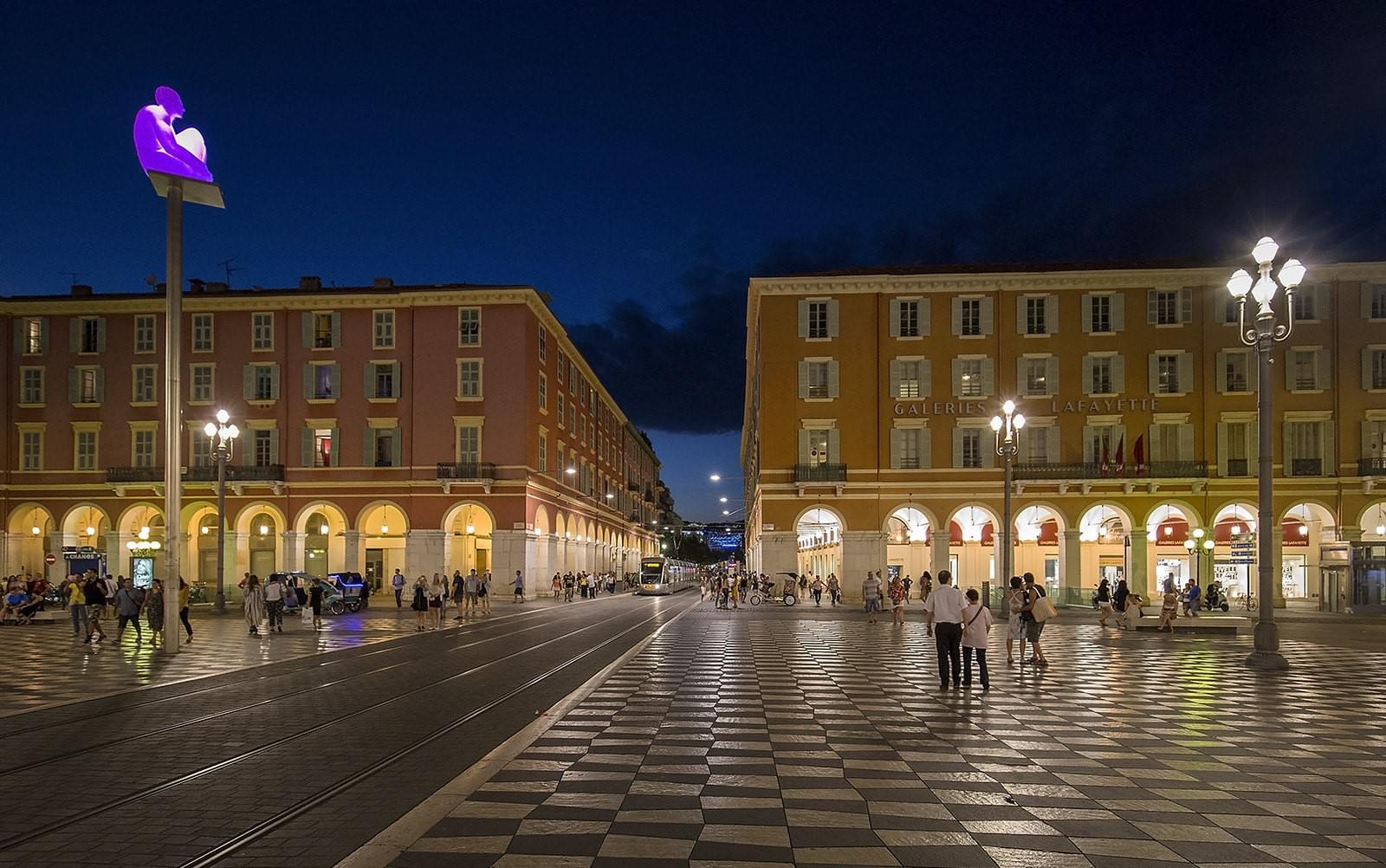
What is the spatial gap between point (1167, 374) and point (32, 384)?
59.6 m

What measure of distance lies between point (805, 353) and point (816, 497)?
7.09m

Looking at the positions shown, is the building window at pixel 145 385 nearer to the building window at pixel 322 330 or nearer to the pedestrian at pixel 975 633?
the building window at pixel 322 330

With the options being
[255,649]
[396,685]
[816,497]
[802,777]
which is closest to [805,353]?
[816,497]

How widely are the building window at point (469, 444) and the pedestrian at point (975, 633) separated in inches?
1599

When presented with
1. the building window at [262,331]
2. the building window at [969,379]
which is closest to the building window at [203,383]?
the building window at [262,331]

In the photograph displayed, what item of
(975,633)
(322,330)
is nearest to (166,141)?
(975,633)

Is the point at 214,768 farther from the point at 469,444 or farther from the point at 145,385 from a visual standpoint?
the point at 145,385

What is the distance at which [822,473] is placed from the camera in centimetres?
4897

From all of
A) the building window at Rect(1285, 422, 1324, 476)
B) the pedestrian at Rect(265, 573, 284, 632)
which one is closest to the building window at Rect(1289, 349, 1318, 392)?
the building window at Rect(1285, 422, 1324, 476)

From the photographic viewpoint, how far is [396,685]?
16531mm

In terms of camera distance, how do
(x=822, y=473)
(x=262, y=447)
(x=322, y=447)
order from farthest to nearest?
(x=262, y=447) → (x=322, y=447) → (x=822, y=473)

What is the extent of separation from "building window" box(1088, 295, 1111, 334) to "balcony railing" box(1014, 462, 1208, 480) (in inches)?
262

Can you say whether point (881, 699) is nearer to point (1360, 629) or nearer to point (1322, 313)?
point (1360, 629)

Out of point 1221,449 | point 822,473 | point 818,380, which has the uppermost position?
point 818,380
